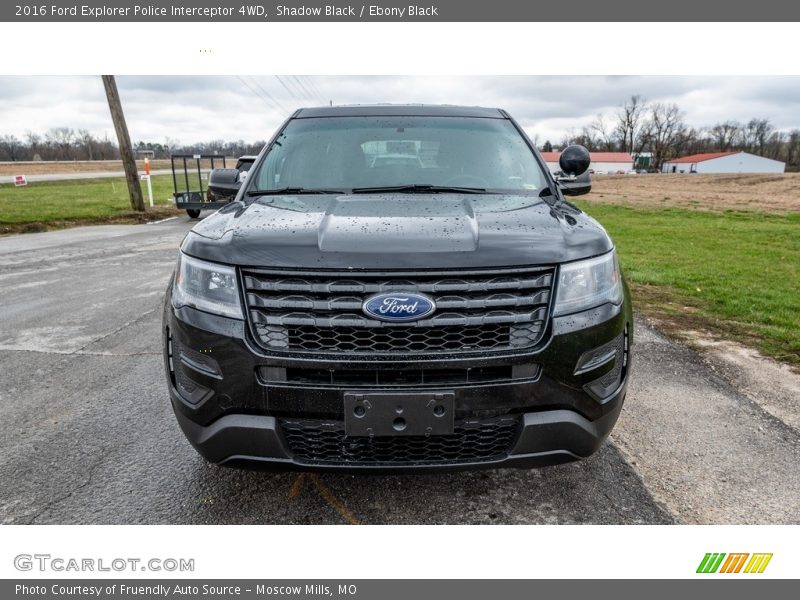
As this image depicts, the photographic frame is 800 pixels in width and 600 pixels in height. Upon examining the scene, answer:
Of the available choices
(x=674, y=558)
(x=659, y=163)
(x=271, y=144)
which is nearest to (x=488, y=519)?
(x=674, y=558)

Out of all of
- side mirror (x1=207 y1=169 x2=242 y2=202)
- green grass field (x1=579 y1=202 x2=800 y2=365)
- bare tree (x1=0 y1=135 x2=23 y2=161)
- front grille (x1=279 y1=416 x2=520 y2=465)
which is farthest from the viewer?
bare tree (x1=0 y1=135 x2=23 y2=161)

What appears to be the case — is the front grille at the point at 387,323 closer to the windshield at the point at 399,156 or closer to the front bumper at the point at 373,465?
the front bumper at the point at 373,465

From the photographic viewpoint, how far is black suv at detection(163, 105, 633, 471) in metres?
2.02

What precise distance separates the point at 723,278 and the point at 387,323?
7.24 meters

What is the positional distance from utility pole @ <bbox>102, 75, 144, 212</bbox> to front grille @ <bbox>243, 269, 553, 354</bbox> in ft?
58.2

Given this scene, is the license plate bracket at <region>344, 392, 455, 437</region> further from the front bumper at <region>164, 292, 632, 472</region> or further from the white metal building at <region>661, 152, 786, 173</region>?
the white metal building at <region>661, 152, 786, 173</region>

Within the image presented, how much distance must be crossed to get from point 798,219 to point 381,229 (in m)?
21.6

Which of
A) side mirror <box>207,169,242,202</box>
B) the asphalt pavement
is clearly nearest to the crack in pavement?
the asphalt pavement

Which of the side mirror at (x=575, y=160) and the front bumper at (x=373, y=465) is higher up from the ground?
the side mirror at (x=575, y=160)

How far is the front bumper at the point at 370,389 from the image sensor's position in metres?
2.03

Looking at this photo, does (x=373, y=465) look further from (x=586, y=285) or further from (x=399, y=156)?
(x=399, y=156)

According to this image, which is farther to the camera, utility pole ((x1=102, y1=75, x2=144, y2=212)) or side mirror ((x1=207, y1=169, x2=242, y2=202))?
utility pole ((x1=102, y1=75, x2=144, y2=212))

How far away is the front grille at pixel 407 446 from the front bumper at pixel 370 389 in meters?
0.01

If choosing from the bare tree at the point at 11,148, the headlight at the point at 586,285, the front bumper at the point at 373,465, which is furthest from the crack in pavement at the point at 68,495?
the bare tree at the point at 11,148
